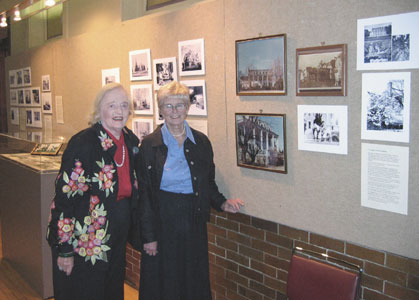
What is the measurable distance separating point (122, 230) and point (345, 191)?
1.46 metres

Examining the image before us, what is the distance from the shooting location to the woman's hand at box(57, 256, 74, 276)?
2.60m

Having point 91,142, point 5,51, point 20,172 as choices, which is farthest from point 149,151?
point 5,51

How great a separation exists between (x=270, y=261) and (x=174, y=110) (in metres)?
1.28

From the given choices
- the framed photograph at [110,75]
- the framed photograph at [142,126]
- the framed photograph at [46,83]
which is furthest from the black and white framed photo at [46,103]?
the framed photograph at [142,126]

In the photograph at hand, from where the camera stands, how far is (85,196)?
2600 millimetres

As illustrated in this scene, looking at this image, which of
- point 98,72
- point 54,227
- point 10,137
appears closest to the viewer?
point 54,227

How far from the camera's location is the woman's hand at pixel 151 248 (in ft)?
9.46

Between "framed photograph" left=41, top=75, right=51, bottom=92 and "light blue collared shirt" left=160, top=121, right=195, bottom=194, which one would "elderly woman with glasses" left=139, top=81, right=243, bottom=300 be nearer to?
"light blue collared shirt" left=160, top=121, right=195, bottom=194

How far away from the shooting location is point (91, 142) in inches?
102

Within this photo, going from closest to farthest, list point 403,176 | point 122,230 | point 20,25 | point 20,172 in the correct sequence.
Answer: point 403,176 → point 122,230 → point 20,172 → point 20,25

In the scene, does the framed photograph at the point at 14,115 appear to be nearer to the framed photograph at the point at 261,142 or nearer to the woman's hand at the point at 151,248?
the woman's hand at the point at 151,248

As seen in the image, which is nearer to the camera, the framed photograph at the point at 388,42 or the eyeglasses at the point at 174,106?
the framed photograph at the point at 388,42

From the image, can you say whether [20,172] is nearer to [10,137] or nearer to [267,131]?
[10,137]

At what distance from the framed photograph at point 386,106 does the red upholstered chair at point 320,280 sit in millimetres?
772
